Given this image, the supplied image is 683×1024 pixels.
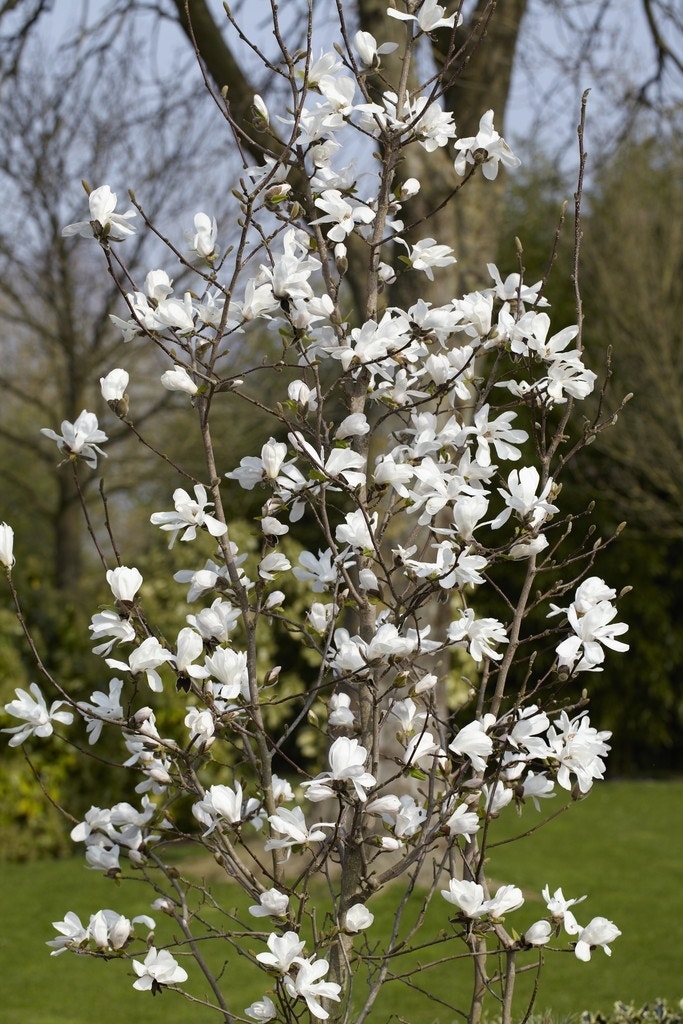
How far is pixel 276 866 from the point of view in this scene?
2164 millimetres

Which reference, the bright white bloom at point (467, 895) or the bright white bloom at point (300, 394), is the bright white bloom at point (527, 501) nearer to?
the bright white bloom at point (300, 394)

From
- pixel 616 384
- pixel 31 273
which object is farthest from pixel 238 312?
pixel 31 273

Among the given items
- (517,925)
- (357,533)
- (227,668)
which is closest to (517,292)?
(357,533)

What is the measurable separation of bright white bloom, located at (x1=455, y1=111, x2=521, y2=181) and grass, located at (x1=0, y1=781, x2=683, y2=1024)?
8.35 ft

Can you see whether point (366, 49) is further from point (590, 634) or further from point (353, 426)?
point (590, 634)

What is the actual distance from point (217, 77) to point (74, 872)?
4.59m

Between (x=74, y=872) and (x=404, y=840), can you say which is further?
(x=74, y=872)

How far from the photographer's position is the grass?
431 cm

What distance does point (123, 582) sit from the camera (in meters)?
2.01

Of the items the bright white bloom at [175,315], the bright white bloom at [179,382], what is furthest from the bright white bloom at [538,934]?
the bright white bloom at [175,315]

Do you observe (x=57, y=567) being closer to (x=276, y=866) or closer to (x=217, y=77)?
(x=217, y=77)

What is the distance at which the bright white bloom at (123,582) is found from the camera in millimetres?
2006

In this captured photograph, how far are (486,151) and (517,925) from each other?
385cm

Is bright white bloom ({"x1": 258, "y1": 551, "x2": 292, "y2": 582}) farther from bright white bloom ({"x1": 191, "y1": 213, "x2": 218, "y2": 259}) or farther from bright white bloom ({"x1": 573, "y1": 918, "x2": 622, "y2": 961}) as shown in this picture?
bright white bloom ({"x1": 573, "y1": 918, "x2": 622, "y2": 961})
